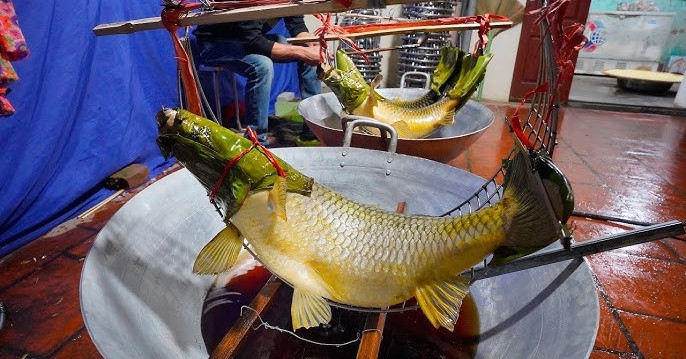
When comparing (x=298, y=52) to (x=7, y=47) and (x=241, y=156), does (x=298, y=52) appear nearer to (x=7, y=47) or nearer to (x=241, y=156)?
(x=7, y=47)

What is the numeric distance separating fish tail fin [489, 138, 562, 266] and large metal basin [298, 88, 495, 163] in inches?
46.9

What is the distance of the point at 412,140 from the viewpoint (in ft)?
6.93

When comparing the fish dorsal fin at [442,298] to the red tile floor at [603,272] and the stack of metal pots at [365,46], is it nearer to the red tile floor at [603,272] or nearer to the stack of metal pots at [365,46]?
the red tile floor at [603,272]

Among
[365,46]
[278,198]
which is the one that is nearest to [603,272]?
[278,198]

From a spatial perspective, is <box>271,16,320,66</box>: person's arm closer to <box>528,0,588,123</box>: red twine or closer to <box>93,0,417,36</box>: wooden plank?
<box>93,0,417,36</box>: wooden plank

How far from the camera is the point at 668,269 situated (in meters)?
2.03

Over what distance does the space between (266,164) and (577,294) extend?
2.68ft

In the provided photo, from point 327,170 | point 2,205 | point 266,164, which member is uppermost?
point 266,164

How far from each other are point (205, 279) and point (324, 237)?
60 cm

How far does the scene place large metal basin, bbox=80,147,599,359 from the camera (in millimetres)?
903

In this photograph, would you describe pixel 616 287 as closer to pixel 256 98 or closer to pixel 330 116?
pixel 330 116

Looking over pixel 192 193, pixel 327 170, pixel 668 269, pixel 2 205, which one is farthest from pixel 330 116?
pixel 668 269

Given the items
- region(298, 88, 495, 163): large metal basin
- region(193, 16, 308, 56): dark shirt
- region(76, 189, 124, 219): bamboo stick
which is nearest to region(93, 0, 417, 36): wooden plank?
region(298, 88, 495, 163): large metal basin

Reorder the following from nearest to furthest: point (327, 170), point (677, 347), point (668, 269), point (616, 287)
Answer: point (677, 347) < point (327, 170) < point (616, 287) < point (668, 269)
